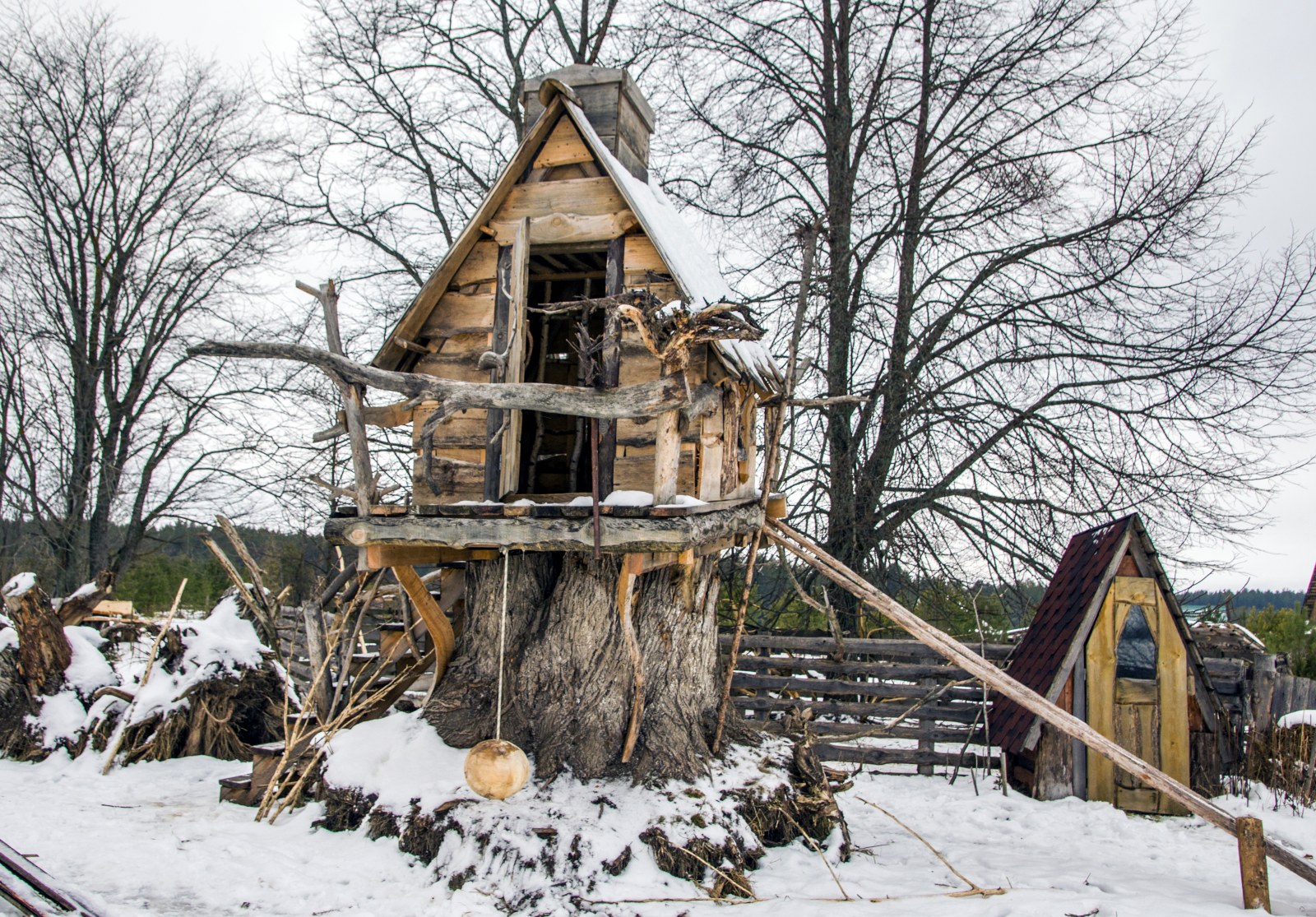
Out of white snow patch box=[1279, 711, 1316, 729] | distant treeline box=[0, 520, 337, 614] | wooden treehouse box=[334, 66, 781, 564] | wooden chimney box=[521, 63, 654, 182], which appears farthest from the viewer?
distant treeline box=[0, 520, 337, 614]

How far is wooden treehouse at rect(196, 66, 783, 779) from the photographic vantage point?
4973mm

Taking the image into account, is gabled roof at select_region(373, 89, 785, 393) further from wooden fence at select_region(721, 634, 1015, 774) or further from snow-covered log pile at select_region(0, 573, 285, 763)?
wooden fence at select_region(721, 634, 1015, 774)

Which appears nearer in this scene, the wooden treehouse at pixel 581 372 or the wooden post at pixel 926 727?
the wooden treehouse at pixel 581 372

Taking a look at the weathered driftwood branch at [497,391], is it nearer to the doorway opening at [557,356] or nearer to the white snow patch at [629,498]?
the white snow patch at [629,498]

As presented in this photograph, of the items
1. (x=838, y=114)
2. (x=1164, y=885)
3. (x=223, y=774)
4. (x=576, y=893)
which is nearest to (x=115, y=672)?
(x=223, y=774)

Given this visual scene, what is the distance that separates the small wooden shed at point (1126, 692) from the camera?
8023 mm

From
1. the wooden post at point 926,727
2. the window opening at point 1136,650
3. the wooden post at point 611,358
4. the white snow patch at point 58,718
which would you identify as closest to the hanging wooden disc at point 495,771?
the wooden post at point 611,358

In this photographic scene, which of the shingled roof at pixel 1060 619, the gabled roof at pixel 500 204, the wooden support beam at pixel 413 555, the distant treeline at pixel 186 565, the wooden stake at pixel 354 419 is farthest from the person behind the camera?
the distant treeline at pixel 186 565

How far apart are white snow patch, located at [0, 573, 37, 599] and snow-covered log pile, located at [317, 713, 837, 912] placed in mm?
4778

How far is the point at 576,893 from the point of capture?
16.0 ft

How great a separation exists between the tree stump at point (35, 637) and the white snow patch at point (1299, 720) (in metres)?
12.0

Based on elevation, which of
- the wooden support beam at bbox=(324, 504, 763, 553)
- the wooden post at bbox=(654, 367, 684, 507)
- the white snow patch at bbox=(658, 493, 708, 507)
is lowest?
the wooden support beam at bbox=(324, 504, 763, 553)

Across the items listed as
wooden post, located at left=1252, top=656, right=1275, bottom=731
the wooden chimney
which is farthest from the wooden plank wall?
wooden post, located at left=1252, top=656, right=1275, bottom=731

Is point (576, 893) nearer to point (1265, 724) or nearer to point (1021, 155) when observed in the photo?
point (1265, 724)
